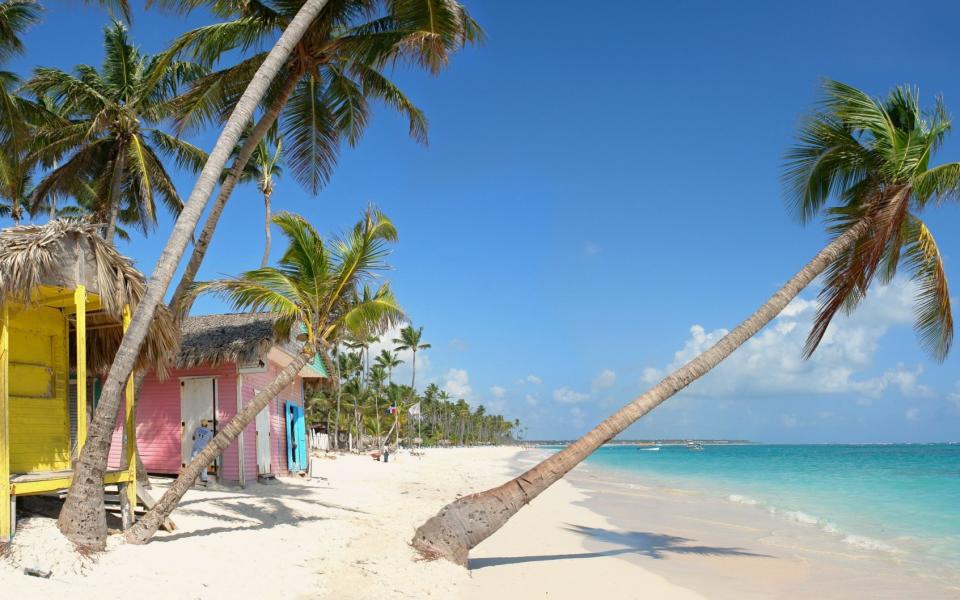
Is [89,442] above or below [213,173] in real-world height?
below

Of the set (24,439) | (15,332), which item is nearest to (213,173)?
(15,332)

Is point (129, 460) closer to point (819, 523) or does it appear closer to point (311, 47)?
point (311, 47)

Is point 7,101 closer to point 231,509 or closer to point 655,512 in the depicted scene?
point 231,509

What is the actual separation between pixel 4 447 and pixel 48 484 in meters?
0.66

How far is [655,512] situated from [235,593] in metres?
12.5

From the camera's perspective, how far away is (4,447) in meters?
5.81

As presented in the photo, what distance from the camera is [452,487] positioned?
65.2 ft

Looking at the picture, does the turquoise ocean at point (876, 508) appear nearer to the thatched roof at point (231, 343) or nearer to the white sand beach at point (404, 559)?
the white sand beach at point (404, 559)

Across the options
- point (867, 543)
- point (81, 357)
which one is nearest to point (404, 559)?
point (81, 357)

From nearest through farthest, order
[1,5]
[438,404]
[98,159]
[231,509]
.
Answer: [231,509] → [1,5] → [98,159] → [438,404]

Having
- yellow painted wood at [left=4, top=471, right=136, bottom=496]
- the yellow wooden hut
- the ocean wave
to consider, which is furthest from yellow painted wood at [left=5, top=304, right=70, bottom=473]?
the ocean wave

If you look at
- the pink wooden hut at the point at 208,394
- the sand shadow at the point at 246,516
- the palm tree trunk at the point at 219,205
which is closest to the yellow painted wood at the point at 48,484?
the sand shadow at the point at 246,516

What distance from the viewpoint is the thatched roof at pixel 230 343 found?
1278cm

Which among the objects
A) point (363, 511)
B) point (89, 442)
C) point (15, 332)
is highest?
point (15, 332)
